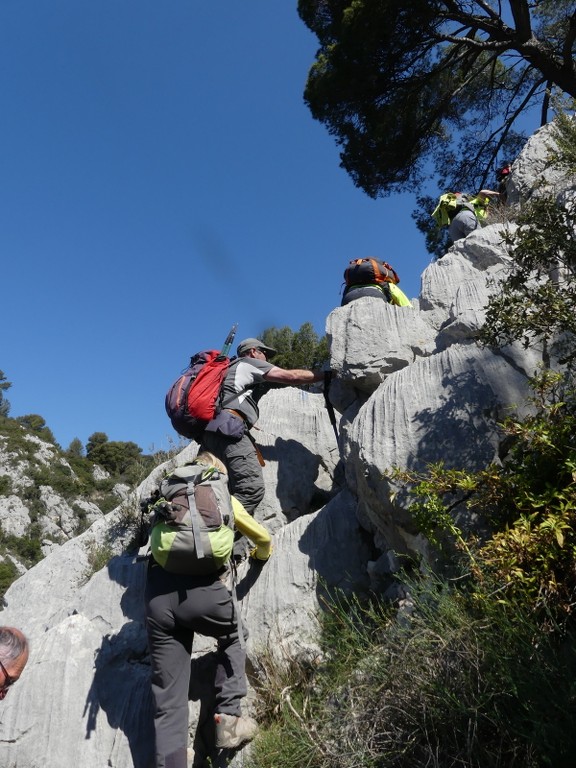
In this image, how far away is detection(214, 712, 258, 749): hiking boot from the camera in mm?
4195

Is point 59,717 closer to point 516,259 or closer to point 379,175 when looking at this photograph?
point 516,259

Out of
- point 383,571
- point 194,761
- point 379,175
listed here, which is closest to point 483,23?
point 379,175

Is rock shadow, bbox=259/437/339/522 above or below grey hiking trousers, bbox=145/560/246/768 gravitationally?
above

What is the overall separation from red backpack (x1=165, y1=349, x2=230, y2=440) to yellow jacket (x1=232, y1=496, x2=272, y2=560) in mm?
821

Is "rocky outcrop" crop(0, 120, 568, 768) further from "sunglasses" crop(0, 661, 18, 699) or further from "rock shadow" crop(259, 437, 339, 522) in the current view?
"sunglasses" crop(0, 661, 18, 699)

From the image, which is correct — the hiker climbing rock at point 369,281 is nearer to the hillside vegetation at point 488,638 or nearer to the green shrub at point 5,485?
the hillside vegetation at point 488,638

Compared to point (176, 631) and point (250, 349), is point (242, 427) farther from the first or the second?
point (176, 631)

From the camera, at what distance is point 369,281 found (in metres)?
7.59

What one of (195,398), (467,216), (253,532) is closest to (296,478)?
(253,532)

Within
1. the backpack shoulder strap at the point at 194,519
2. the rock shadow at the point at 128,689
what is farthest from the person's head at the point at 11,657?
the backpack shoulder strap at the point at 194,519

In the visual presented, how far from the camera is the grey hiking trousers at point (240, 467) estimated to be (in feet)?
19.1

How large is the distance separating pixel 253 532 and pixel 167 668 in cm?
156

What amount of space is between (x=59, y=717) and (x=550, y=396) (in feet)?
14.8

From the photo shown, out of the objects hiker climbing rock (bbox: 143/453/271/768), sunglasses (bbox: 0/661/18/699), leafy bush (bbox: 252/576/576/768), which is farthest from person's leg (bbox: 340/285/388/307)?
sunglasses (bbox: 0/661/18/699)
